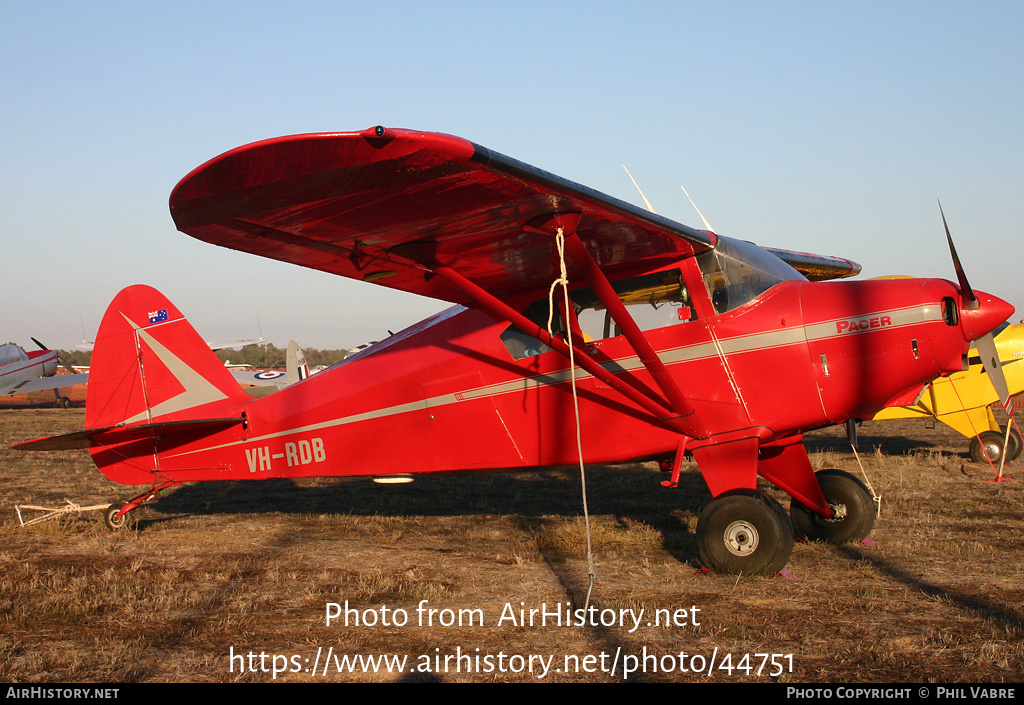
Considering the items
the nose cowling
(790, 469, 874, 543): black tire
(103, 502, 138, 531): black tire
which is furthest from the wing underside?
(103, 502, 138, 531): black tire

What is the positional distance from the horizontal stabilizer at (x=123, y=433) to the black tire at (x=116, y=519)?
2.27 feet

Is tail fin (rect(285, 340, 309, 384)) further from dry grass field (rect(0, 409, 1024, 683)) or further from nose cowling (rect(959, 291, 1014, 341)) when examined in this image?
nose cowling (rect(959, 291, 1014, 341))

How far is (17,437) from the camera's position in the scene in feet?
66.4

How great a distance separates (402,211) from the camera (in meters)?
4.50

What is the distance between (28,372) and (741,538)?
42239mm

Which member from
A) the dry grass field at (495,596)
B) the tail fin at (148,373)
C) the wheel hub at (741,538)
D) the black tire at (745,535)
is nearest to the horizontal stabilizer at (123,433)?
the tail fin at (148,373)

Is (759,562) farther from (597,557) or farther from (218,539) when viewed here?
(218,539)

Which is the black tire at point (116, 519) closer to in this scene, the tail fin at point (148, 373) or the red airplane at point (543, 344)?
the red airplane at point (543, 344)

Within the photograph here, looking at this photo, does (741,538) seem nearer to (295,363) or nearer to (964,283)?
(964,283)

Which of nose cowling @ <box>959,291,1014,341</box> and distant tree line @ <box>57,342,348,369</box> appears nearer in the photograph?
nose cowling @ <box>959,291,1014,341</box>

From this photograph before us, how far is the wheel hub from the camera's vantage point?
526 cm

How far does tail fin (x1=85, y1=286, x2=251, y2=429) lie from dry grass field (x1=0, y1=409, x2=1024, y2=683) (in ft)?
4.05

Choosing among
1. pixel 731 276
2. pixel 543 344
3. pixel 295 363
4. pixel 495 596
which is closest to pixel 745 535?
pixel 495 596

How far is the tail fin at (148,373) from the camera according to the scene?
777 centimetres
